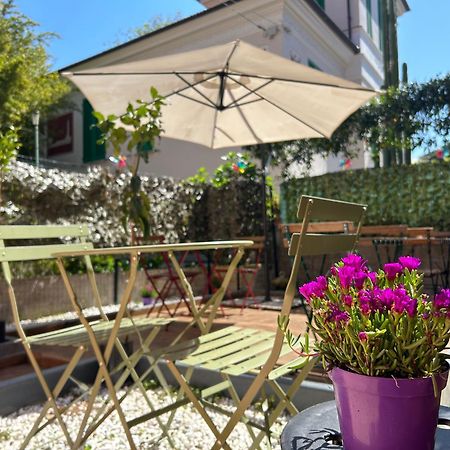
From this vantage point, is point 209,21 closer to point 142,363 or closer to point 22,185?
point 22,185

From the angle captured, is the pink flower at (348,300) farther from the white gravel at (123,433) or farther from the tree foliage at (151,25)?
the tree foliage at (151,25)

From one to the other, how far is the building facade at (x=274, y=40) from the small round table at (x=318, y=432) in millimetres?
10942

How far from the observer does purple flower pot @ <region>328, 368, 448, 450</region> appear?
85cm

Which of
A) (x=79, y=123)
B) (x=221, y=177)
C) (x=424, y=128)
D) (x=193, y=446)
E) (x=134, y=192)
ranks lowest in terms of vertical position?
(x=193, y=446)

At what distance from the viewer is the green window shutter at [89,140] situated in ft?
61.0

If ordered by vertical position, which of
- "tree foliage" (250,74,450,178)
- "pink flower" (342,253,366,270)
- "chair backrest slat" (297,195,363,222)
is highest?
"tree foliage" (250,74,450,178)

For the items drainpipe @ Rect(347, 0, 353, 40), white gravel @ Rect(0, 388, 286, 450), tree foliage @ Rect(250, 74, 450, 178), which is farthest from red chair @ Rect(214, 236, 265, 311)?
drainpipe @ Rect(347, 0, 353, 40)

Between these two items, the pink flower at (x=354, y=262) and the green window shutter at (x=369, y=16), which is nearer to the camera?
the pink flower at (x=354, y=262)

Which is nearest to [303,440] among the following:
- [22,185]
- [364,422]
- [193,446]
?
[364,422]

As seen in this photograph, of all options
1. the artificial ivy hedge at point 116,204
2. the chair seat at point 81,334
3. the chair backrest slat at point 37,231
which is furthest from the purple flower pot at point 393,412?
the artificial ivy hedge at point 116,204

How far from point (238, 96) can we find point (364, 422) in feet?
16.6

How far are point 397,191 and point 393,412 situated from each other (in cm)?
845

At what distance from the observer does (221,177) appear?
379 inches

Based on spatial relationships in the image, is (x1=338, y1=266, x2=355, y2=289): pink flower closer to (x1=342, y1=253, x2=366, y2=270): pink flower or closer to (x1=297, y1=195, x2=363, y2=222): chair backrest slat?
(x1=342, y1=253, x2=366, y2=270): pink flower
